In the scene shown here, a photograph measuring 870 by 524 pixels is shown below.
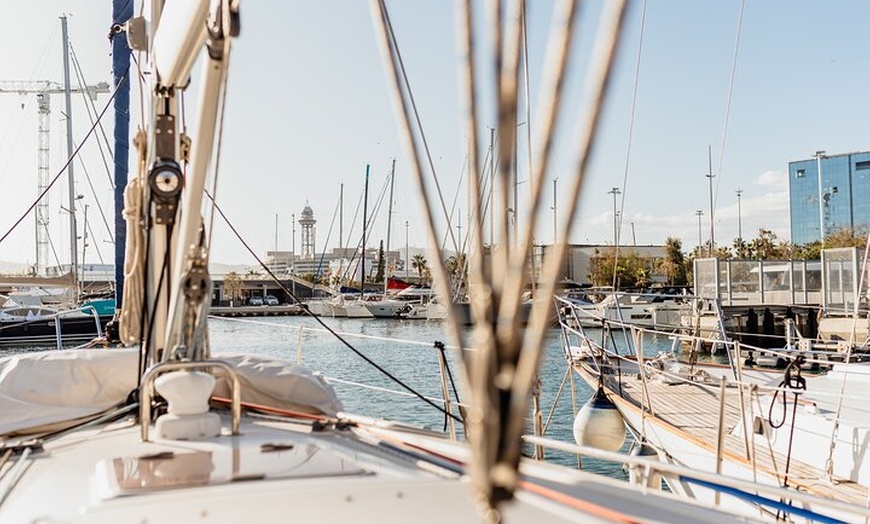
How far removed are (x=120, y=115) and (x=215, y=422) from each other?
6.62 metres

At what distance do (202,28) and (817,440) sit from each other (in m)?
5.30

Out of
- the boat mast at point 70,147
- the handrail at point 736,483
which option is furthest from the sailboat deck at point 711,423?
the boat mast at point 70,147

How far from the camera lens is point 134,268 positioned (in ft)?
12.5

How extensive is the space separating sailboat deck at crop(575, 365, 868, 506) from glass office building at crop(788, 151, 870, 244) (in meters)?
83.0

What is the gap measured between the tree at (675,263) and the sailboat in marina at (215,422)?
49682mm

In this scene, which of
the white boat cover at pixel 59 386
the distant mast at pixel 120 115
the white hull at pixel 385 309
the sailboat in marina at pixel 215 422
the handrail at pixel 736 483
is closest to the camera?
the sailboat in marina at pixel 215 422

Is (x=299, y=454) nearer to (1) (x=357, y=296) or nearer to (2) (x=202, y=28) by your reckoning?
(2) (x=202, y=28)

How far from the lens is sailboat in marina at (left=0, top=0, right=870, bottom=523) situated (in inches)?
A: 34.0

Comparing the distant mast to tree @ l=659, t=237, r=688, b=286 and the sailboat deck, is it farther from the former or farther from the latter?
tree @ l=659, t=237, r=688, b=286

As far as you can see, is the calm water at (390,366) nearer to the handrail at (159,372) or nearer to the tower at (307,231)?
the handrail at (159,372)

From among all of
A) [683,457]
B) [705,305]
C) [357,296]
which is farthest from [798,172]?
[683,457]

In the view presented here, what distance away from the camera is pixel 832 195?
8694cm

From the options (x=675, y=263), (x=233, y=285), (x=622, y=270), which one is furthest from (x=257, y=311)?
(x=675, y=263)

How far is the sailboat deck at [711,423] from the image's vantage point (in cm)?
507
